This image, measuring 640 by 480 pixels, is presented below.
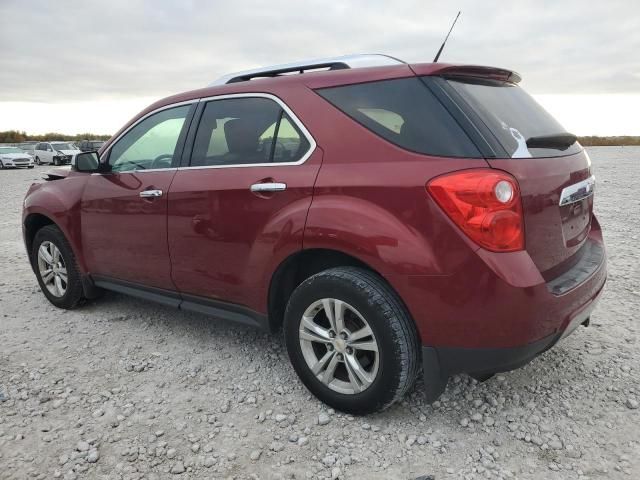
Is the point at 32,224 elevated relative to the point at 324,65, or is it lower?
lower

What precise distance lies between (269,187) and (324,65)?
2.58 ft

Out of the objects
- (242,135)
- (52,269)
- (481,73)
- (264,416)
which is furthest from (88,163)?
(481,73)

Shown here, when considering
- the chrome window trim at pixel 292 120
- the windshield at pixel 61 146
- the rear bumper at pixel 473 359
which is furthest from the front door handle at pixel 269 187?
the windshield at pixel 61 146

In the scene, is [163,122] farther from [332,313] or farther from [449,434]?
[449,434]

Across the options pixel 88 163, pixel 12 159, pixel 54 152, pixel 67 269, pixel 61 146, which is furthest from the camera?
pixel 61 146

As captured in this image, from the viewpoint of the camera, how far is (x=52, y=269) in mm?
4613

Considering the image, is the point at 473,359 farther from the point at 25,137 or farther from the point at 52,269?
the point at 25,137

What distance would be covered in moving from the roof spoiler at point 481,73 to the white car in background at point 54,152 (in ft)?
104

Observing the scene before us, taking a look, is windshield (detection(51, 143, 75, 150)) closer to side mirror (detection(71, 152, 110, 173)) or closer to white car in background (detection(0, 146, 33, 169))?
white car in background (detection(0, 146, 33, 169))

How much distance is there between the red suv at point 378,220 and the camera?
2287 millimetres

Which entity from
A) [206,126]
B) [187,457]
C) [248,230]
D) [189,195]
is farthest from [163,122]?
[187,457]

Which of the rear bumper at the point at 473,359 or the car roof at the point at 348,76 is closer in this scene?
the rear bumper at the point at 473,359

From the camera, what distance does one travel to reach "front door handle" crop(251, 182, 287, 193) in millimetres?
2800

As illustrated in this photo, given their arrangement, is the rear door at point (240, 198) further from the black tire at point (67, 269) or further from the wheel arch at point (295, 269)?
the black tire at point (67, 269)
